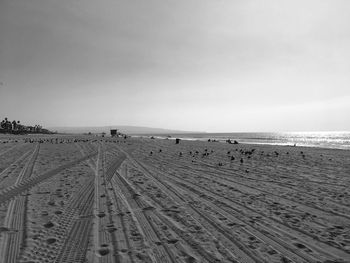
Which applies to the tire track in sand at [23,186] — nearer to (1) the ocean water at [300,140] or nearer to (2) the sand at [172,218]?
(2) the sand at [172,218]

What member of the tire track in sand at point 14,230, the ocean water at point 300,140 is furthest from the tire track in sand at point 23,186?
the ocean water at point 300,140

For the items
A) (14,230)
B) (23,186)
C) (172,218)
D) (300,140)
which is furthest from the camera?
(300,140)

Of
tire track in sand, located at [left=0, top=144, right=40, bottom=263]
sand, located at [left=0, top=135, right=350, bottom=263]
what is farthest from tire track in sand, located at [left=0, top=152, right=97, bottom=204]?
tire track in sand, located at [left=0, top=144, right=40, bottom=263]

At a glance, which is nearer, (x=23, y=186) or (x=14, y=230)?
(x=14, y=230)

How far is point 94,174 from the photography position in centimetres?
1191

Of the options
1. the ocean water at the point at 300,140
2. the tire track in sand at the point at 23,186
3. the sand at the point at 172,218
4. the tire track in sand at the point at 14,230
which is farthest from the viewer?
the ocean water at the point at 300,140

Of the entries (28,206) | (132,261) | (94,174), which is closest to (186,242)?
(132,261)

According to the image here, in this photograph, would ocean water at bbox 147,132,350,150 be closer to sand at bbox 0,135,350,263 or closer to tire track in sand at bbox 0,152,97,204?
sand at bbox 0,135,350,263

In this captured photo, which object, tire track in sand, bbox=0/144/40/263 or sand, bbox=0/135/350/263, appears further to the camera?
sand, bbox=0/135/350/263

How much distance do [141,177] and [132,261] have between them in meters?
7.14

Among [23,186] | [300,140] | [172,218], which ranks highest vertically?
[300,140]

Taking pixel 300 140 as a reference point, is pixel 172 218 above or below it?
below

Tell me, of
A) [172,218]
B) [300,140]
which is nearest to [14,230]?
[172,218]

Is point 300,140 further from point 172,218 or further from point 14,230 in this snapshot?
point 14,230
